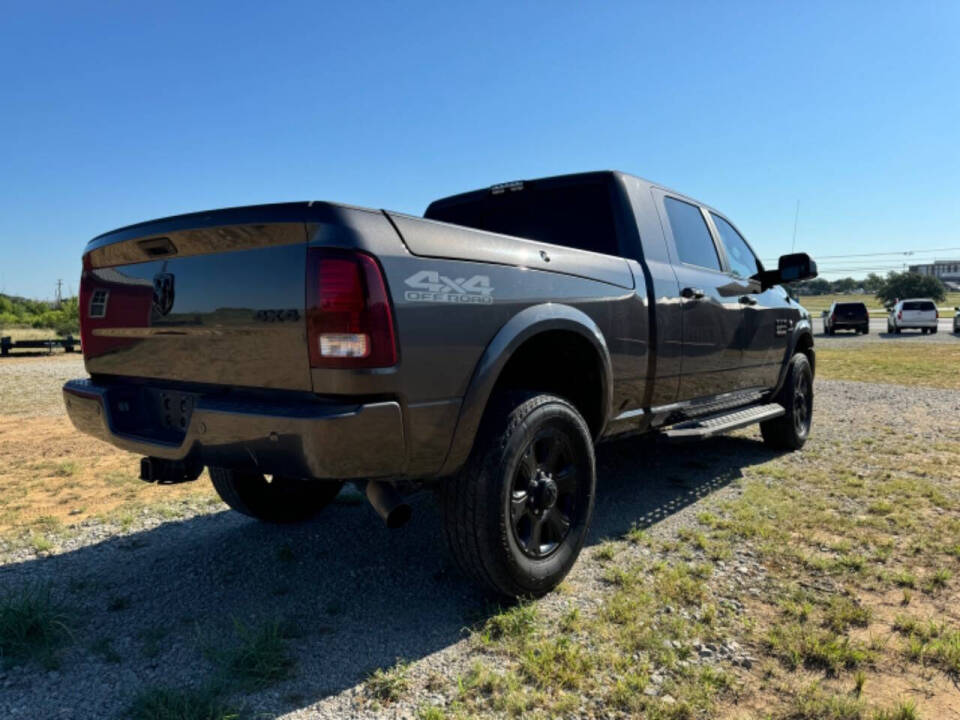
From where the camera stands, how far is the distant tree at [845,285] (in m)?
150

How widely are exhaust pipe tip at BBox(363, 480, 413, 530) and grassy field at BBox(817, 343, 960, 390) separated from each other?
10.5 metres

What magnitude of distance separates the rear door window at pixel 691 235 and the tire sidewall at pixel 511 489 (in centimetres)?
177

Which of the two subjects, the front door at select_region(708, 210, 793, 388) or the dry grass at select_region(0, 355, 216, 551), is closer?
the dry grass at select_region(0, 355, 216, 551)

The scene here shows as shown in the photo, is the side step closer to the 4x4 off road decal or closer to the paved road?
the 4x4 off road decal

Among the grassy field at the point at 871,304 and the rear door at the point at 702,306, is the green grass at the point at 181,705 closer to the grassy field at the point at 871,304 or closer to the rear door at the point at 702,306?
the rear door at the point at 702,306

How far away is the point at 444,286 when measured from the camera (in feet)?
7.79

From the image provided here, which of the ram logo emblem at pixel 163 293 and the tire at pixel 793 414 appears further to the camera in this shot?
the tire at pixel 793 414

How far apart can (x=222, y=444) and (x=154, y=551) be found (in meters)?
1.69

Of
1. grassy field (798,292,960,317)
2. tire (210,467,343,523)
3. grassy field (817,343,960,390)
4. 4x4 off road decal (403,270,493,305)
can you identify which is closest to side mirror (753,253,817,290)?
4x4 off road decal (403,270,493,305)

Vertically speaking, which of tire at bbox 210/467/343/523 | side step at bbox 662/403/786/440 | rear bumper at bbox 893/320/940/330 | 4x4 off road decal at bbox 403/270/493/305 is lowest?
tire at bbox 210/467/343/523

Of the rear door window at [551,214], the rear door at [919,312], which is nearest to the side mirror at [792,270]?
the rear door window at [551,214]

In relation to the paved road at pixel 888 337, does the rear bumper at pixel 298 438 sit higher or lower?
higher

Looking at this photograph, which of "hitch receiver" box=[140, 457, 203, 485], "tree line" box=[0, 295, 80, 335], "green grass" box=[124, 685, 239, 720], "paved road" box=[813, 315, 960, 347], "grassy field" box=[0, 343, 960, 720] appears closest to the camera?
"green grass" box=[124, 685, 239, 720]

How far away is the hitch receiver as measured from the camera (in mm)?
2682
